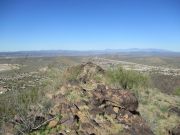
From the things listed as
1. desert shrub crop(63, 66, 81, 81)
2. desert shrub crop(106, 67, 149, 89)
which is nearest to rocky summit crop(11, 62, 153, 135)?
desert shrub crop(63, 66, 81, 81)

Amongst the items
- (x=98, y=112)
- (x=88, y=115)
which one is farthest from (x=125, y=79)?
(x=88, y=115)

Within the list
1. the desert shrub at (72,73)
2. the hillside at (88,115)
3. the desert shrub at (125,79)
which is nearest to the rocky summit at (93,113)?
the hillside at (88,115)

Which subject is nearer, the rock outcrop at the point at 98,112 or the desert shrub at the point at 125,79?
the rock outcrop at the point at 98,112

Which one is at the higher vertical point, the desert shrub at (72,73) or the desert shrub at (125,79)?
the desert shrub at (72,73)

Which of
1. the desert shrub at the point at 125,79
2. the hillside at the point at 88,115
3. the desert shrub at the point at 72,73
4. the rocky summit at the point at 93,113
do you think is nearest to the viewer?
the hillside at the point at 88,115

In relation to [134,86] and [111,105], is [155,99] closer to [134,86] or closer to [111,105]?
[134,86]

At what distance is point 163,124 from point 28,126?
1096 centimetres

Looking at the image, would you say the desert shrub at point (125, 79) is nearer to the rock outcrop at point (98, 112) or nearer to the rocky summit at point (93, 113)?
the rocky summit at point (93, 113)

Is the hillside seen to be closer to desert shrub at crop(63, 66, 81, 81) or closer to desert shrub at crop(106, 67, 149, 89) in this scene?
desert shrub at crop(63, 66, 81, 81)

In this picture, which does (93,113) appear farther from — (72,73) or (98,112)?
(72,73)

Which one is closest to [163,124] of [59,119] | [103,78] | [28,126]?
[103,78]

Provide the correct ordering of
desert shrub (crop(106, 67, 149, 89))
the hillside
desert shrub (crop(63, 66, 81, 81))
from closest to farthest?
the hillside → desert shrub (crop(63, 66, 81, 81)) → desert shrub (crop(106, 67, 149, 89))

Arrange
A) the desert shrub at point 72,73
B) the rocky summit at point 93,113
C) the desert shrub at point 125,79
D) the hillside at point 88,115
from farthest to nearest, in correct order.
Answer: the desert shrub at point 125,79, the desert shrub at point 72,73, the rocky summit at point 93,113, the hillside at point 88,115

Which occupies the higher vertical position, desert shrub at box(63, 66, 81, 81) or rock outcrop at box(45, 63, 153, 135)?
desert shrub at box(63, 66, 81, 81)
